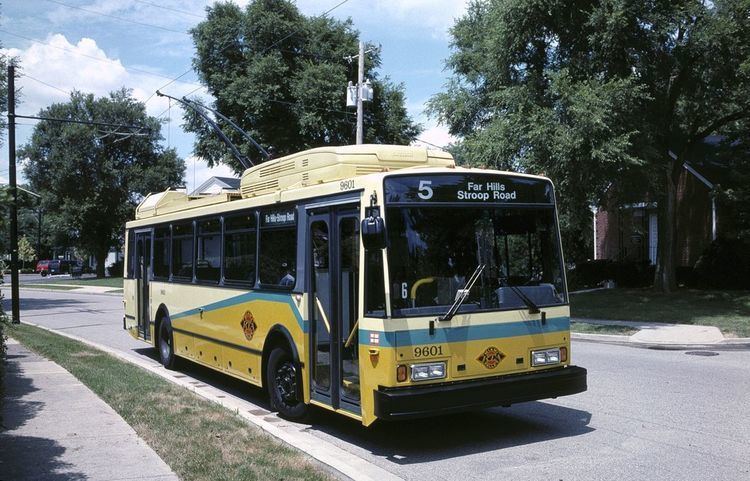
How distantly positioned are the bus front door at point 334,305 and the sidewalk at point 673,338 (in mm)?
10031

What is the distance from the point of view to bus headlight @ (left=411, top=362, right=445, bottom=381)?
623 centimetres

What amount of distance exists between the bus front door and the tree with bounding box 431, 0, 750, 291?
12242 mm

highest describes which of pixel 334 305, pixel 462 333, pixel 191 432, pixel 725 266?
pixel 334 305

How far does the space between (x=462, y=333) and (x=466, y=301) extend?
1.10 feet

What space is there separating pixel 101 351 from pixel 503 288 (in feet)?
31.8

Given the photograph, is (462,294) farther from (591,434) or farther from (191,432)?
(191,432)

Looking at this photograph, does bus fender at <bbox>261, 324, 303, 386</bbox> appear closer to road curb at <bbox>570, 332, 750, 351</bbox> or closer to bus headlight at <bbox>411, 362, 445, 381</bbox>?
bus headlight at <bbox>411, 362, 445, 381</bbox>

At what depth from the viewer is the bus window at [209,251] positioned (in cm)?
1012

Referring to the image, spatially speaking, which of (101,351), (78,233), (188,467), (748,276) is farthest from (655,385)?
(78,233)

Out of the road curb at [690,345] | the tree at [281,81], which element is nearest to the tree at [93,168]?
the tree at [281,81]

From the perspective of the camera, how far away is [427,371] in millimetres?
6293

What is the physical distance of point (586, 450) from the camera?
6.59 m

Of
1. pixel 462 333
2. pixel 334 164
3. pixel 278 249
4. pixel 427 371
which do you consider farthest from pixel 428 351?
pixel 278 249

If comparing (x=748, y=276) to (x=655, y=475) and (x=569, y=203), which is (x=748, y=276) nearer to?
(x=569, y=203)
